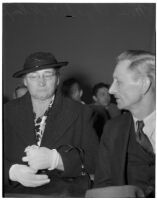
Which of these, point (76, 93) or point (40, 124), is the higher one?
point (76, 93)

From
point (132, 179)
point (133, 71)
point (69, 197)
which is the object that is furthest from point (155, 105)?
point (69, 197)

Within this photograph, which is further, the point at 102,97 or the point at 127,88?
the point at 102,97

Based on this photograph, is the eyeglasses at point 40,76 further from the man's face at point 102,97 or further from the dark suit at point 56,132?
the man's face at point 102,97

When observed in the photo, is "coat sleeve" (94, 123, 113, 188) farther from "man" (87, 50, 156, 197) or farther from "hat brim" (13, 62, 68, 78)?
"hat brim" (13, 62, 68, 78)

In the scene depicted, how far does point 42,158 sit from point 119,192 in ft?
0.86

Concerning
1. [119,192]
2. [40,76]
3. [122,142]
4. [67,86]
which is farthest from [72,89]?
[119,192]

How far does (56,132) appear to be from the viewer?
3.03 ft

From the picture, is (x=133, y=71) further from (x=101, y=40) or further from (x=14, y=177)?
(x=14, y=177)

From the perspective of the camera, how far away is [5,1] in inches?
37.0

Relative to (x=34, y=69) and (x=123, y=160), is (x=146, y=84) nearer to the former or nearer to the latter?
(x=123, y=160)

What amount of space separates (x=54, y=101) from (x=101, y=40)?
26 cm

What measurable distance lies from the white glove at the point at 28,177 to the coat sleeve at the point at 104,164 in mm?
164

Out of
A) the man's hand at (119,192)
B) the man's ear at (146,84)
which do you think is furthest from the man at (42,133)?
the man's ear at (146,84)

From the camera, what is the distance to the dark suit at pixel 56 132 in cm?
91
